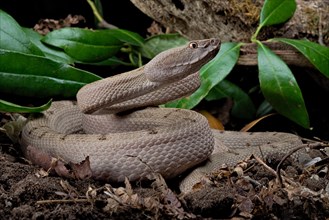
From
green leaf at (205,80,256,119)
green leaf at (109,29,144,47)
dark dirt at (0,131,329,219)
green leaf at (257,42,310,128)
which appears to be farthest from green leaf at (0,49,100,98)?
green leaf at (257,42,310,128)

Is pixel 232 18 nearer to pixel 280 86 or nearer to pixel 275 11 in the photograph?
pixel 275 11

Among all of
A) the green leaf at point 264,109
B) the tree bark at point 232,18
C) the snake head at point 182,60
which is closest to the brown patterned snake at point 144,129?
the snake head at point 182,60

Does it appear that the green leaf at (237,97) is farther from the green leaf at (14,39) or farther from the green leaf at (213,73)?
the green leaf at (14,39)

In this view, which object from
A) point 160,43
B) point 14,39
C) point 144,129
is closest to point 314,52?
point 160,43

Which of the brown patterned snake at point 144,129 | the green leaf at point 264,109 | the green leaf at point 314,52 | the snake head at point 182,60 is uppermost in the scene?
the snake head at point 182,60

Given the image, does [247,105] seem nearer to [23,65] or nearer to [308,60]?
[308,60]

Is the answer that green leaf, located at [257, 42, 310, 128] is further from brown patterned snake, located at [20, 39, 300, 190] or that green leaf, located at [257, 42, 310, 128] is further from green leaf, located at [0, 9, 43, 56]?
green leaf, located at [0, 9, 43, 56]
